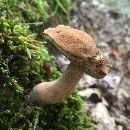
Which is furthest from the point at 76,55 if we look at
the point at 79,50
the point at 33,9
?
the point at 33,9

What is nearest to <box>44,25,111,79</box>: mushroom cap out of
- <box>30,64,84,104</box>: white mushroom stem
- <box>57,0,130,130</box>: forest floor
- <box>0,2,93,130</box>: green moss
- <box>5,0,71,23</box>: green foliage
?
<box>30,64,84,104</box>: white mushroom stem

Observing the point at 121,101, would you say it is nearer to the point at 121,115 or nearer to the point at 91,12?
the point at 121,115

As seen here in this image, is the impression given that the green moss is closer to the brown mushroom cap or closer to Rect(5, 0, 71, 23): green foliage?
Rect(5, 0, 71, 23): green foliage

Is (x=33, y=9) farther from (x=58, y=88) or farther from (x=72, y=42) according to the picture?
(x=72, y=42)

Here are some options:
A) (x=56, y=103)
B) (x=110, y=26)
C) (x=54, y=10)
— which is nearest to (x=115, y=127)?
(x=56, y=103)

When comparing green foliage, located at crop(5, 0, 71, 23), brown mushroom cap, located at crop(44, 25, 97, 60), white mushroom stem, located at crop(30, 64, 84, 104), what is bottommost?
white mushroom stem, located at crop(30, 64, 84, 104)

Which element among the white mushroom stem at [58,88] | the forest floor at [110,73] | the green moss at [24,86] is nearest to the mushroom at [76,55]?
the white mushroom stem at [58,88]
